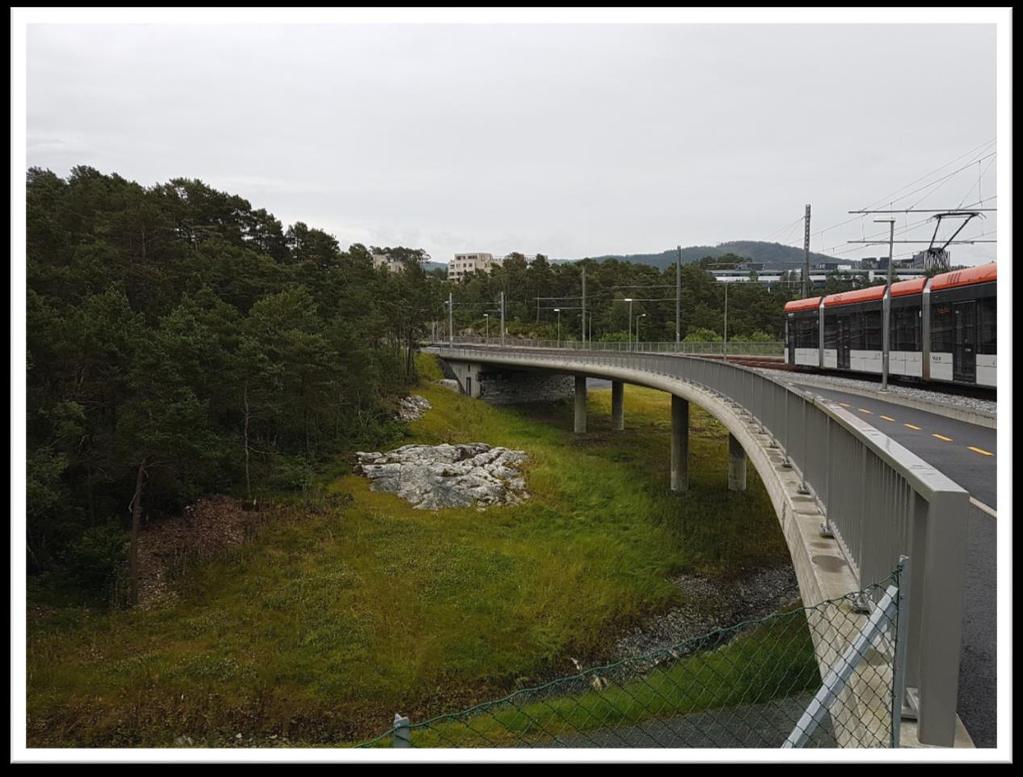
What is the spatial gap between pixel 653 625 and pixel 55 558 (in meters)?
16.1

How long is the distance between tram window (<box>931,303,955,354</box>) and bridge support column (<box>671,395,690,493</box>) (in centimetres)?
1068

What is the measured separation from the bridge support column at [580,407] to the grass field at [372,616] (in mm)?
15553

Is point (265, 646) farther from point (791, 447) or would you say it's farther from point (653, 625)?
point (791, 447)

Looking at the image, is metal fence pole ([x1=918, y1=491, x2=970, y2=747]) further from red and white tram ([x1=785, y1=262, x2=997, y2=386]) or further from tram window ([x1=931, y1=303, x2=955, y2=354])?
tram window ([x1=931, y1=303, x2=955, y2=354])

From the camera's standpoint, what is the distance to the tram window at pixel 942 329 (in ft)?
68.1

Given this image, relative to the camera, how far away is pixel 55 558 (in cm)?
1859

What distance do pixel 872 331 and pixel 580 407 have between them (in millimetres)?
21738

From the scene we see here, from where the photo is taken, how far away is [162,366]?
63.3ft

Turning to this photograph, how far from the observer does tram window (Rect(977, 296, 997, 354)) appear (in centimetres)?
1845

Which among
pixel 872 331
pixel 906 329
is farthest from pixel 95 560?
pixel 872 331

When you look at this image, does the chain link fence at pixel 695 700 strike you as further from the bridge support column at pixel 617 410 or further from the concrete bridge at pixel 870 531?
the bridge support column at pixel 617 410

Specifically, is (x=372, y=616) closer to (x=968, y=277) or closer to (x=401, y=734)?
(x=401, y=734)

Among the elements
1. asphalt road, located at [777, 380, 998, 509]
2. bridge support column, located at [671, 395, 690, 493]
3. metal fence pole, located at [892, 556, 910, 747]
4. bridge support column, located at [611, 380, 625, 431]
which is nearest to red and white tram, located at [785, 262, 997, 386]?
asphalt road, located at [777, 380, 998, 509]

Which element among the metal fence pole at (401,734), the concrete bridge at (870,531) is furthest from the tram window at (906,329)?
the metal fence pole at (401,734)
